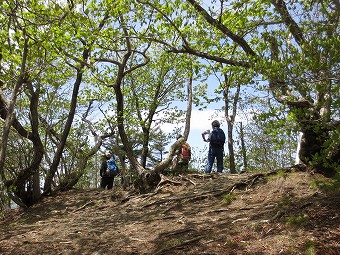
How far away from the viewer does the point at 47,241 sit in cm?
782

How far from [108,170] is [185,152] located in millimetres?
3587

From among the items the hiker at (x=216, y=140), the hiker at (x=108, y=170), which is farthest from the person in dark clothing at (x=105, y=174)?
the hiker at (x=216, y=140)

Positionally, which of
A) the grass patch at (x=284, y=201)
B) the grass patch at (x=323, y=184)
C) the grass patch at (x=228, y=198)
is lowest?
the grass patch at (x=284, y=201)

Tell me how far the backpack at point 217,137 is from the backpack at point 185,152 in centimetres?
165

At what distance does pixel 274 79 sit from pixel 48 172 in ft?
35.8

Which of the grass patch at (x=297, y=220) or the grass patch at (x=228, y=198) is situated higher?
the grass patch at (x=228, y=198)

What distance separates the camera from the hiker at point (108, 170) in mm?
14767

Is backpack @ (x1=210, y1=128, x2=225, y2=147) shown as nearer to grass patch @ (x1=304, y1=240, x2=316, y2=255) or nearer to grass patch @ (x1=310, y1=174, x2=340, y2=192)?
A: grass patch @ (x1=310, y1=174, x2=340, y2=192)

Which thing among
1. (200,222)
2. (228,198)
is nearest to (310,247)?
(200,222)

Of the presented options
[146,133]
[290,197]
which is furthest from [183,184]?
[146,133]

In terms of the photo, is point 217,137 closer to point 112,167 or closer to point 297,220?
point 112,167

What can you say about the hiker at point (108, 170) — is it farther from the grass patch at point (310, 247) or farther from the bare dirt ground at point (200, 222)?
the grass patch at point (310, 247)

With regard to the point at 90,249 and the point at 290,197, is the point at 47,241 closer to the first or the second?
the point at 90,249

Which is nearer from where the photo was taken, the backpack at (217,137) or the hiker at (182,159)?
the backpack at (217,137)
